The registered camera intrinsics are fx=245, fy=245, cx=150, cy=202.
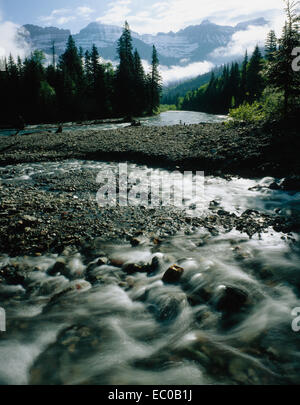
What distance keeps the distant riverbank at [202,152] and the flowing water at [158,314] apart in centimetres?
486

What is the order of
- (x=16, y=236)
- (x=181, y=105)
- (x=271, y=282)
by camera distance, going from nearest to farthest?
(x=271, y=282) < (x=16, y=236) < (x=181, y=105)

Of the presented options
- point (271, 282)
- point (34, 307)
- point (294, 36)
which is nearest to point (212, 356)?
point (271, 282)

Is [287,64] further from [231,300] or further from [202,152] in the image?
[231,300]

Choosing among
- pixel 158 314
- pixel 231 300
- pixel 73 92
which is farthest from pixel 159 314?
pixel 73 92

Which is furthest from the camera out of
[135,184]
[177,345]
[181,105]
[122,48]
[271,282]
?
[181,105]

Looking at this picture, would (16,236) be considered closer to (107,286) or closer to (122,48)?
(107,286)

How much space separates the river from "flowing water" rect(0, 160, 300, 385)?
12 mm

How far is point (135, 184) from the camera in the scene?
8.49 m

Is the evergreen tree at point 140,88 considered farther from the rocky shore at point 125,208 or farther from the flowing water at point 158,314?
the flowing water at point 158,314

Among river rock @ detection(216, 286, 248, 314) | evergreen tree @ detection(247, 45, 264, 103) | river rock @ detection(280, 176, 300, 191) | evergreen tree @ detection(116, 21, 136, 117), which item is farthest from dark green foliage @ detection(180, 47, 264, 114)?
river rock @ detection(216, 286, 248, 314)

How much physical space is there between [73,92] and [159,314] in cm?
5281

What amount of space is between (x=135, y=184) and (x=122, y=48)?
58787 mm

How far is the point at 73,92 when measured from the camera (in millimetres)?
48188

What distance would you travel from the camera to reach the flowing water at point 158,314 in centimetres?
245
